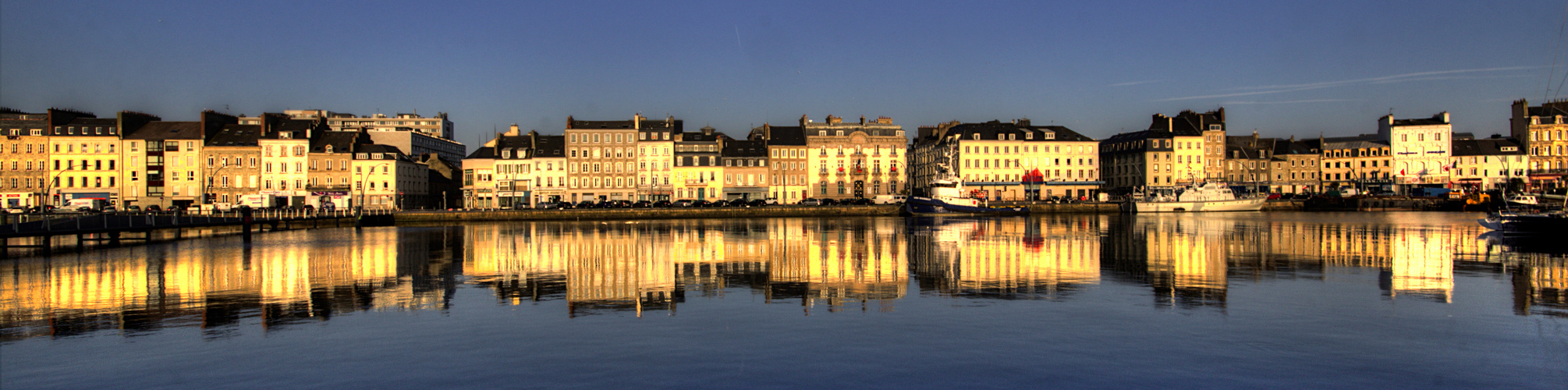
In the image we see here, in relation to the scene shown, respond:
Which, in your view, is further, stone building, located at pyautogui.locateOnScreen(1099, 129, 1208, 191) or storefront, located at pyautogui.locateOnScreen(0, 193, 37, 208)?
stone building, located at pyautogui.locateOnScreen(1099, 129, 1208, 191)

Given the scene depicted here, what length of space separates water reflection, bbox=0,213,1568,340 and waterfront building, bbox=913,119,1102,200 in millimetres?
56979

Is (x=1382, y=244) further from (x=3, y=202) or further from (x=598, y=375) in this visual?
(x=3, y=202)

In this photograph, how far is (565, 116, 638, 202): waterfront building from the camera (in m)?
89.0

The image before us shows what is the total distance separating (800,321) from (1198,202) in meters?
77.2

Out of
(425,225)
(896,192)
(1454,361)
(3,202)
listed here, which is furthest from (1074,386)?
(3,202)

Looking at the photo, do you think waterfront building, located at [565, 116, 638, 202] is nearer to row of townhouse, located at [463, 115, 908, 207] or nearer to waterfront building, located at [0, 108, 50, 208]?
row of townhouse, located at [463, 115, 908, 207]

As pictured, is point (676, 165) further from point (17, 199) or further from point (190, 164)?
point (17, 199)

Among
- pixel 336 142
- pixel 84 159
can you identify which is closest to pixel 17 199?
pixel 84 159

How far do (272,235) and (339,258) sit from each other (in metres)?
21.6

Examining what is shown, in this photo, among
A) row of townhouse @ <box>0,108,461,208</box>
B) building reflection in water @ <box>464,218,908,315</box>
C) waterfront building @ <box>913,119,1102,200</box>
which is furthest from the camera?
waterfront building @ <box>913,119,1102,200</box>

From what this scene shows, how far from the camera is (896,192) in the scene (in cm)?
9238

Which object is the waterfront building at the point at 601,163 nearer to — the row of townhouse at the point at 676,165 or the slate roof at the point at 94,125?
the row of townhouse at the point at 676,165

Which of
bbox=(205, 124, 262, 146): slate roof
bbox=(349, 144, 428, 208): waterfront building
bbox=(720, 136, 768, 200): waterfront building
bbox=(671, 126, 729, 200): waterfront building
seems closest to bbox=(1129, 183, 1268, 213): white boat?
bbox=(720, 136, 768, 200): waterfront building

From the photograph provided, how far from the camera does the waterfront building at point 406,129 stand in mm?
95375
